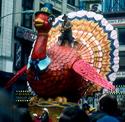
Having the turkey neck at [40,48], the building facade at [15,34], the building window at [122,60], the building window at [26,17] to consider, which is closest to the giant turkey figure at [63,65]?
the turkey neck at [40,48]

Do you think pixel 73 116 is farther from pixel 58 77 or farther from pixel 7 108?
pixel 58 77

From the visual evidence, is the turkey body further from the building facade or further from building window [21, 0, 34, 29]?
building window [21, 0, 34, 29]

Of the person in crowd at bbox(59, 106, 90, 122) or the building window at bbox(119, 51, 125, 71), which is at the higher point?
the person in crowd at bbox(59, 106, 90, 122)

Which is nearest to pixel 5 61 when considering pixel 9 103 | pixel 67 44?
pixel 67 44

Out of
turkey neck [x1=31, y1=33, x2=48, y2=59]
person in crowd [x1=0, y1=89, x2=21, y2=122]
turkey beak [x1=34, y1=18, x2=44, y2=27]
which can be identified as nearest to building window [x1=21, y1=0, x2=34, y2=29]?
turkey neck [x1=31, y1=33, x2=48, y2=59]

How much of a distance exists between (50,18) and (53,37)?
295 cm

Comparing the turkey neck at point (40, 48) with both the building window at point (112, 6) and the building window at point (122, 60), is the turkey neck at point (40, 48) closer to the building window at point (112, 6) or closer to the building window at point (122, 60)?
the building window at point (122, 60)

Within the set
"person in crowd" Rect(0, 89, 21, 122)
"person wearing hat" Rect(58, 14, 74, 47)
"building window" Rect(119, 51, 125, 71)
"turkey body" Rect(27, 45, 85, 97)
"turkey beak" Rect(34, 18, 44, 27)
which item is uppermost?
"turkey beak" Rect(34, 18, 44, 27)

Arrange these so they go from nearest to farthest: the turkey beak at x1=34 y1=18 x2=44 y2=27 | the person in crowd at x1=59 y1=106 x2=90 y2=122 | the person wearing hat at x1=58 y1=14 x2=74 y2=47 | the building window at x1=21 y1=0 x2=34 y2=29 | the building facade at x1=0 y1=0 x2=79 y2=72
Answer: the person in crowd at x1=59 y1=106 x2=90 y2=122, the turkey beak at x1=34 y1=18 x2=44 y2=27, the person wearing hat at x1=58 y1=14 x2=74 y2=47, the building facade at x1=0 y1=0 x2=79 y2=72, the building window at x1=21 y1=0 x2=34 y2=29

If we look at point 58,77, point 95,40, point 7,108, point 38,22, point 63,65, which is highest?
point 38,22

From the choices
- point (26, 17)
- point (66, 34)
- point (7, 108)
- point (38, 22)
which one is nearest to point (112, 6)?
point (26, 17)

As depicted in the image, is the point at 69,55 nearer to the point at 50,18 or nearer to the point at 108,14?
the point at 50,18

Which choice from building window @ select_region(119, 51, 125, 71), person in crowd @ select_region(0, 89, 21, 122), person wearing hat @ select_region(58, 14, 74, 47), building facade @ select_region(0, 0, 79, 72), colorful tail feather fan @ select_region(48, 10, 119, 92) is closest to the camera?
person in crowd @ select_region(0, 89, 21, 122)

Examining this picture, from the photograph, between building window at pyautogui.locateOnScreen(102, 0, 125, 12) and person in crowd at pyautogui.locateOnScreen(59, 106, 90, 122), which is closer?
person in crowd at pyautogui.locateOnScreen(59, 106, 90, 122)
